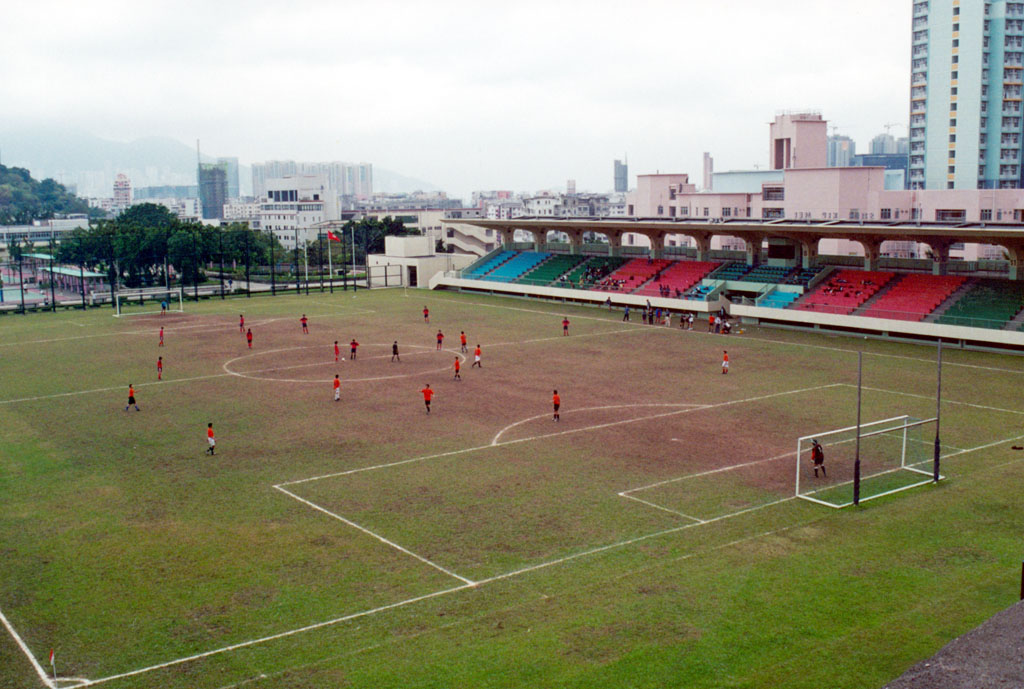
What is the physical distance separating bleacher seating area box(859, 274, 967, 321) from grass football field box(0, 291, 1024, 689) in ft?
28.1

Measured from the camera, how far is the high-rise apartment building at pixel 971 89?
114562mm

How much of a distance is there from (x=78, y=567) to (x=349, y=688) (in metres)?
9.09

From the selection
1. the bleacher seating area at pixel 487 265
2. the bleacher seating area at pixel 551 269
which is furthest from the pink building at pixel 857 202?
the bleacher seating area at pixel 487 265

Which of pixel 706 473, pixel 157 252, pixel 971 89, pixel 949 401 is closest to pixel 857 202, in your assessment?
pixel 971 89

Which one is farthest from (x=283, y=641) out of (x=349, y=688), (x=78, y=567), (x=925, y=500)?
(x=925, y=500)

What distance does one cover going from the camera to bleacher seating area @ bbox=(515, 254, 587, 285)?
80438mm

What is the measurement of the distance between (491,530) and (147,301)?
218 feet

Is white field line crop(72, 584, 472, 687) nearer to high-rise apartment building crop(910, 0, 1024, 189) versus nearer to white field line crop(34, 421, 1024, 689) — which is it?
white field line crop(34, 421, 1024, 689)

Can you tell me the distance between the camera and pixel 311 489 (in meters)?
27.0

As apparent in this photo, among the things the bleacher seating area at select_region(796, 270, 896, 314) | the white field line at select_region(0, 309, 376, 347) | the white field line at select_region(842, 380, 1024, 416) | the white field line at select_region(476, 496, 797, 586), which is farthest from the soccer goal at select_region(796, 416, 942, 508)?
the white field line at select_region(0, 309, 376, 347)

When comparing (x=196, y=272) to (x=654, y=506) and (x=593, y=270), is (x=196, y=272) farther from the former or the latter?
(x=654, y=506)

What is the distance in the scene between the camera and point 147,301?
81.3 metres

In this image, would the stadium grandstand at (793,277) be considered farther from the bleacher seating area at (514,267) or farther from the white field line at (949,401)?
the white field line at (949,401)

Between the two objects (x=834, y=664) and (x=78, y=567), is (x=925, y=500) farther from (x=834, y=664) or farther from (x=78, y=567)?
(x=78, y=567)
